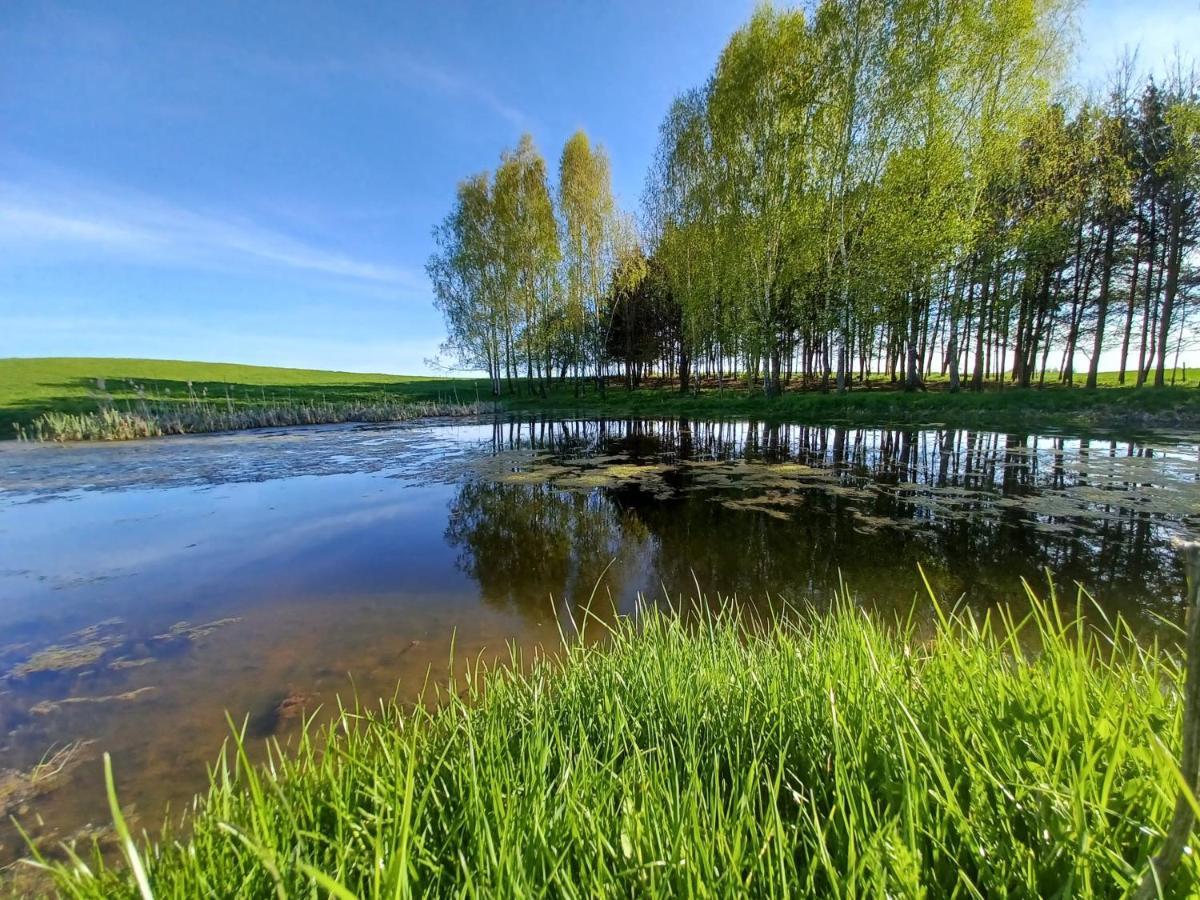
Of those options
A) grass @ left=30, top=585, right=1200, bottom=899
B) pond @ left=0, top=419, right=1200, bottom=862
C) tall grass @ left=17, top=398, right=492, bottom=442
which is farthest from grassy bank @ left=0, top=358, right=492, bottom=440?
grass @ left=30, top=585, right=1200, bottom=899

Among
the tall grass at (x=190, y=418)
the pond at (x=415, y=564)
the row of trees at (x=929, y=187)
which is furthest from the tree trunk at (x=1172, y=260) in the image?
the tall grass at (x=190, y=418)

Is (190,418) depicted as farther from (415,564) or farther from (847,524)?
(847,524)

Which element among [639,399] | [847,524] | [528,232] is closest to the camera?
[847,524]

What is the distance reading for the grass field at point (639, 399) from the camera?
46.4 ft

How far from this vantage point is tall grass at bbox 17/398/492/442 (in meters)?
16.6

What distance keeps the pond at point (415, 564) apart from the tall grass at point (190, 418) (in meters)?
7.61

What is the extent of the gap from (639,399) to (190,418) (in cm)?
2125

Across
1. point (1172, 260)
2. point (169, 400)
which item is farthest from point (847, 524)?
point (169, 400)

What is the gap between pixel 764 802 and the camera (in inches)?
51.6

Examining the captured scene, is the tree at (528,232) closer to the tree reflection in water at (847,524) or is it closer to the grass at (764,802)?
the tree reflection in water at (847,524)

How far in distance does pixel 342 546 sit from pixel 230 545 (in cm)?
132

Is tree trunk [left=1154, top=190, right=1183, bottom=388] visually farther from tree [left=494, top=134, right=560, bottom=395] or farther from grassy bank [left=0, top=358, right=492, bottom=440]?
grassy bank [left=0, top=358, right=492, bottom=440]

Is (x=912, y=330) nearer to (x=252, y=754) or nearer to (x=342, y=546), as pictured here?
(x=342, y=546)

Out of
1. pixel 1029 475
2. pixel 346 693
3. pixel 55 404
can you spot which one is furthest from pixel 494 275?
pixel 346 693
